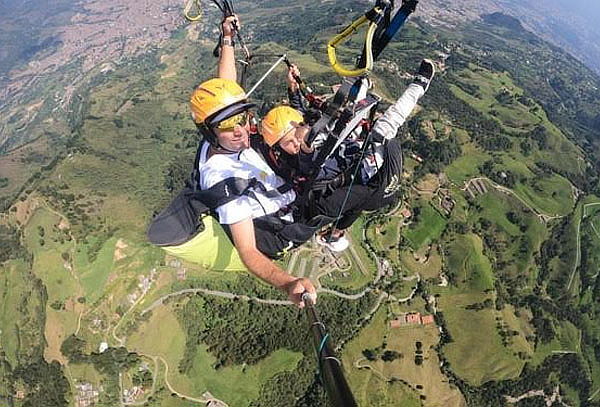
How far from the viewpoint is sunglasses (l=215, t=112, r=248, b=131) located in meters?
3.74

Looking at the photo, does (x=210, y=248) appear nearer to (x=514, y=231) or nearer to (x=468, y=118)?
(x=514, y=231)

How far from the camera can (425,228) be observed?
4169 cm

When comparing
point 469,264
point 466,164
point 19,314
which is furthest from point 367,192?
point 466,164

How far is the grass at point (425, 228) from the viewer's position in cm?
4062

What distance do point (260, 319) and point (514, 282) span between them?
1003 inches

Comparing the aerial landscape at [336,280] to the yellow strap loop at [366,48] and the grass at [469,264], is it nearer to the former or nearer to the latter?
the grass at [469,264]

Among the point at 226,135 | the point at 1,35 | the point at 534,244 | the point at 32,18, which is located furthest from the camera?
the point at 32,18

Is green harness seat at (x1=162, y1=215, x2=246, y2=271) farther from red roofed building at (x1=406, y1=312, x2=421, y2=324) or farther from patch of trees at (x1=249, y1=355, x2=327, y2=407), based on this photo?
red roofed building at (x1=406, y1=312, x2=421, y2=324)

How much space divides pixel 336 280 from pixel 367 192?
3074cm

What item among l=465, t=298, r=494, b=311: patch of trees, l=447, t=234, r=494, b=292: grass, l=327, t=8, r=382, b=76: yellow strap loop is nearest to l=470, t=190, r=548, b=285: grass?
l=447, t=234, r=494, b=292: grass

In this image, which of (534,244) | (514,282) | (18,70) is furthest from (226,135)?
(18,70)

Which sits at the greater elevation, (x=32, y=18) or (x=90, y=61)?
(x=90, y=61)

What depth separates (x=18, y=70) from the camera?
11400cm

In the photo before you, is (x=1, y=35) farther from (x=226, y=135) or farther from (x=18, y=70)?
(x=226, y=135)
